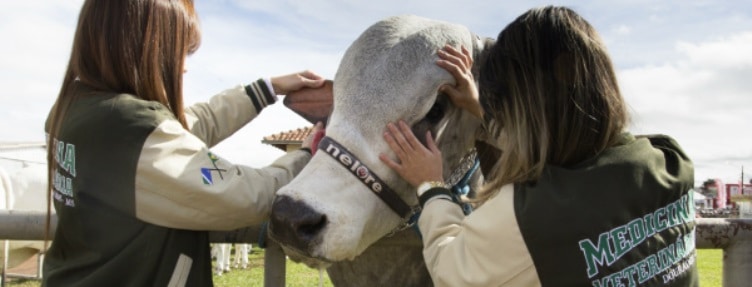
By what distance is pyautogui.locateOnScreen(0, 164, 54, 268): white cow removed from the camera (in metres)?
10.7

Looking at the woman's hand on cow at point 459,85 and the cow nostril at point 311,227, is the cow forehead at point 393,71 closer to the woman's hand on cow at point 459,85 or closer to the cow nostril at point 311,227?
the woman's hand on cow at point 459,85

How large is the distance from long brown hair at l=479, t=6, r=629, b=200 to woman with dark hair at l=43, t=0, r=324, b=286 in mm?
840

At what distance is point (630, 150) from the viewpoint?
6.09 feet

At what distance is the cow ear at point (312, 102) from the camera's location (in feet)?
9.37

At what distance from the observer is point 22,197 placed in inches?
445

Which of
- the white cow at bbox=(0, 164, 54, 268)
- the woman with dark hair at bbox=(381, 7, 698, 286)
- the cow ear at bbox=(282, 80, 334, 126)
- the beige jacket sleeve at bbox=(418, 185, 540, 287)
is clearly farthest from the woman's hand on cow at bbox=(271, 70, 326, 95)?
the white cow at bbox=(0, 164, 54, 268)

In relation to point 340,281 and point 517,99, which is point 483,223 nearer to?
point 517,99

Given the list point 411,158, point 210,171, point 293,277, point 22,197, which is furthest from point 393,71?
point 22,197

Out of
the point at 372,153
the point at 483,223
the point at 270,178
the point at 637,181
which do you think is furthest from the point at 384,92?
the point at 637,181

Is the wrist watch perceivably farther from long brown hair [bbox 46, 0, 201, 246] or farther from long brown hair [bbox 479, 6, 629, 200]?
long brown hair [bbox 46, 0, 201, 246]

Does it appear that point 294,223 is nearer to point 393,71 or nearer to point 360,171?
point 360,171

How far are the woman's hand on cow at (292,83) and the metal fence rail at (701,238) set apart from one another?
673 millimetres

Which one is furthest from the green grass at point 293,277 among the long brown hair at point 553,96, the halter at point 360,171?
the long brown hair at point 553,96

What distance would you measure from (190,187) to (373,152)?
68 centimetres
